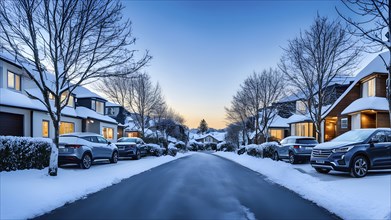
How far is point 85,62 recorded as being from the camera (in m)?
12.9

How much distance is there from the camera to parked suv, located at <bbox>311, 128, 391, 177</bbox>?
10694 mm

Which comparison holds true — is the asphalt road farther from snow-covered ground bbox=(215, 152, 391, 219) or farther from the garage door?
the garage door

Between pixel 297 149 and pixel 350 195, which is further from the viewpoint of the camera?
pixel 297 149

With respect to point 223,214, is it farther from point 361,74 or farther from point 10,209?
point 361,74

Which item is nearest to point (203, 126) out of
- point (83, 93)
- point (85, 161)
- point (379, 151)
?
point (83, 93)

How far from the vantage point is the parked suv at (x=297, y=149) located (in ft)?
58.4

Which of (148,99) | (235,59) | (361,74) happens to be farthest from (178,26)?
(361,74)

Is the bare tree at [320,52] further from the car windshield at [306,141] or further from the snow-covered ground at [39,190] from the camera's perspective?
the snow-covered ground at [39,190]

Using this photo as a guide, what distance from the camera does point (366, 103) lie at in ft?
77.4

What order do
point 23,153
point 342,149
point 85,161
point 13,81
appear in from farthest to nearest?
point 13,81
point 85,161
point 23,153
point 342,149

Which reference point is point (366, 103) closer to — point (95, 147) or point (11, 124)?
point (95, 147)

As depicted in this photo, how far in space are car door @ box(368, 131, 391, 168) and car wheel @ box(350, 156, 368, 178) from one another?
1.33 ft

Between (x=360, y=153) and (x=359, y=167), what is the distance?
1.64ft

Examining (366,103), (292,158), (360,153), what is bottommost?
(292,158)
